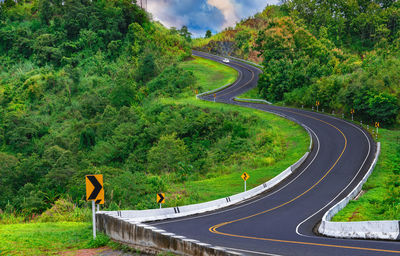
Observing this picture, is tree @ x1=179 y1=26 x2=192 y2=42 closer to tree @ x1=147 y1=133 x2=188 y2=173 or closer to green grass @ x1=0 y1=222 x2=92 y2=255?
tree @ x1=147 y1=133 x2=188 y2=173

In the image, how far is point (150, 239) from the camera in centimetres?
1098

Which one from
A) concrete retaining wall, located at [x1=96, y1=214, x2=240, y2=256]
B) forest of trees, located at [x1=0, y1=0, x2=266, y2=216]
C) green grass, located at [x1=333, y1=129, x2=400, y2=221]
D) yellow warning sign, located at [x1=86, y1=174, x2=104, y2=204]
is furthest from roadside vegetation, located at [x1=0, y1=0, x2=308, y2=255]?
green grass, located at [x1=333, y1=129, x2=400, y2=221]

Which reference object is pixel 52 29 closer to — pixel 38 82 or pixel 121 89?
pixel 38 82

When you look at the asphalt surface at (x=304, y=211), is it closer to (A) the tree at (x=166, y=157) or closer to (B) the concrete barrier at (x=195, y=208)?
(B) the concrete barrier at (x=195, y=208)

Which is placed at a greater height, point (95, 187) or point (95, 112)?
point (95, 112)

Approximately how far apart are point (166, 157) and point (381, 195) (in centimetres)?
1960

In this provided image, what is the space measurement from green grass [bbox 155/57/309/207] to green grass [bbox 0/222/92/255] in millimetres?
8487

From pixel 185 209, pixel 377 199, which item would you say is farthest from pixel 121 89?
pixel 377 199

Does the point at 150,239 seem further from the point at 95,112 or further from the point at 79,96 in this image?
the point at 79,96

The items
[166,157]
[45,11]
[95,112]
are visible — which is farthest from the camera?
[45,11]

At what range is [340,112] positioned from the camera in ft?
166

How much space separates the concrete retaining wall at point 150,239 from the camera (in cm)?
936

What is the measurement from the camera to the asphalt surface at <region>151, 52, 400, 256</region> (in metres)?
11.8

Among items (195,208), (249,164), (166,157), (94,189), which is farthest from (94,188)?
(249,164)
